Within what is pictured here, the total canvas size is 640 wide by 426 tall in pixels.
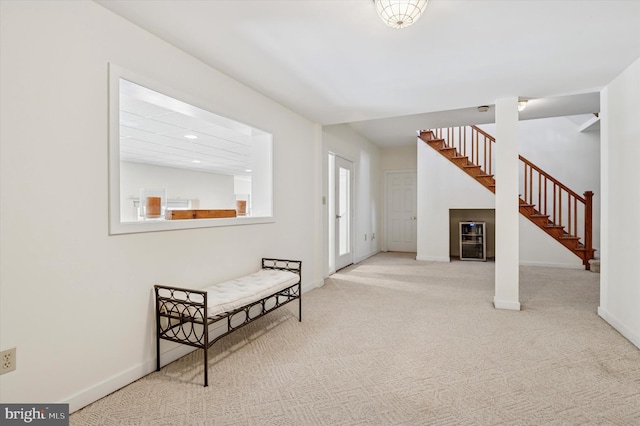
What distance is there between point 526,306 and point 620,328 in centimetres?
83

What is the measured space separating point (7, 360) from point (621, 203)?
4.42 metres

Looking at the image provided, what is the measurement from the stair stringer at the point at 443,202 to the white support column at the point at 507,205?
9.67ft

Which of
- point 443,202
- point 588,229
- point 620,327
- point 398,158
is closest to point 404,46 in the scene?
point 620,327

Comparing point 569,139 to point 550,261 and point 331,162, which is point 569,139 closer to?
point 550,261

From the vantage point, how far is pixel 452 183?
21.2ft

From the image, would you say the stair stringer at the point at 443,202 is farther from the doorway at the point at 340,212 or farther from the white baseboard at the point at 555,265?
the doorway at the point at 340,212

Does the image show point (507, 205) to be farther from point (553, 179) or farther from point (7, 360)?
point (7, 360)

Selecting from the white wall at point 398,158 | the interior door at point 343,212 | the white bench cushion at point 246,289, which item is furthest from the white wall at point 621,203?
the white wall at point 398,158

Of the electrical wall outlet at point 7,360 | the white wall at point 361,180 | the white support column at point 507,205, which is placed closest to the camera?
the electrical wall outlet at point 7,360

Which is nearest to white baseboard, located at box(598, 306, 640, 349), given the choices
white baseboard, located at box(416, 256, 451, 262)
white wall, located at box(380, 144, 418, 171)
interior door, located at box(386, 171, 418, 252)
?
white baseboard, located at box(416, 256, 451, 262)

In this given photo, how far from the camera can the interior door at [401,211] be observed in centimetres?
775

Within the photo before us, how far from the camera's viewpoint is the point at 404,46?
2.37m

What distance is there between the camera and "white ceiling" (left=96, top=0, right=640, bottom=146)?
1933 millimetres

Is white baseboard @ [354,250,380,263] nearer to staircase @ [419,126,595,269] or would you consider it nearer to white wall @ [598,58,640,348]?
staircase @ [419,126,595,269]
